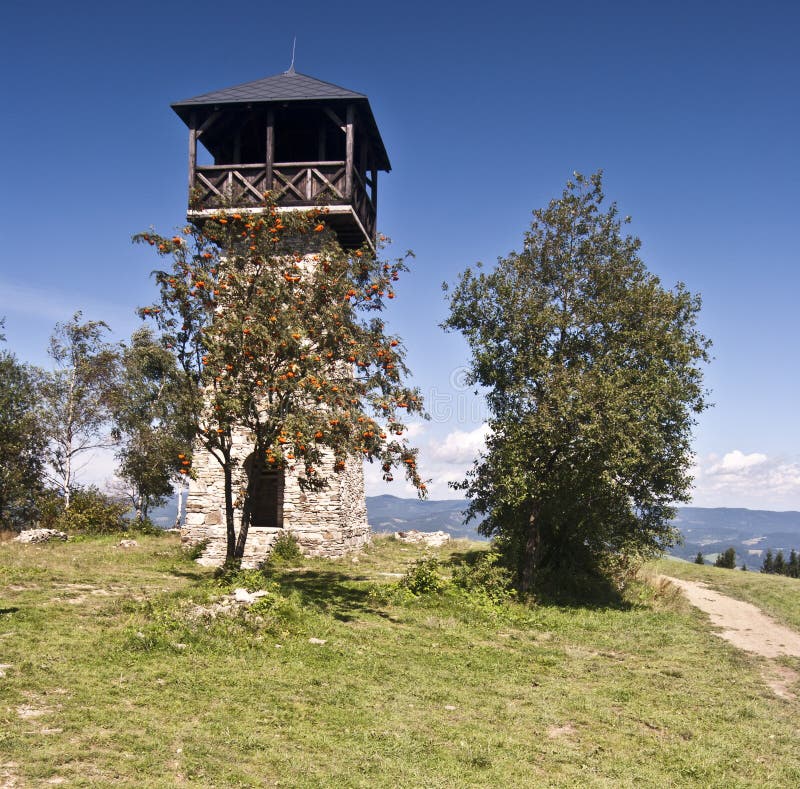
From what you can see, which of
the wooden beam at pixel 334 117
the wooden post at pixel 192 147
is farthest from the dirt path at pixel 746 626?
the wooden post at pixel 192 147

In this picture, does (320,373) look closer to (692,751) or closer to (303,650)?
(303,650)

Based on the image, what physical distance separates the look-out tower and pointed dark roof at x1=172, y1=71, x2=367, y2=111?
0.11 ft

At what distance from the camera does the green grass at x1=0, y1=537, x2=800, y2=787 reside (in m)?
6.27

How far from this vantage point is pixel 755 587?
22.4 metres

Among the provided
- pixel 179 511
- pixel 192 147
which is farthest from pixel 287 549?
pixel 179 511

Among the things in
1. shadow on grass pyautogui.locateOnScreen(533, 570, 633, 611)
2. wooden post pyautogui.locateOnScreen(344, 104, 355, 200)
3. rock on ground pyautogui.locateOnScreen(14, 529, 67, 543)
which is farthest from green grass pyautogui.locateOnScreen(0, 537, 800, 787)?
wooden post pyautogui.locateOnScreen(344, 104, 355, 200)

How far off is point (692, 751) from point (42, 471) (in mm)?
31475

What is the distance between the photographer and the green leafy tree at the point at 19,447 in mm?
28984

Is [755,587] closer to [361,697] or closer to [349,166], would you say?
[361,697]

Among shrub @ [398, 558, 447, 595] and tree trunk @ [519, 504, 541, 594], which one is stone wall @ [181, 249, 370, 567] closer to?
shrub @ [398, 558, 447, 595]

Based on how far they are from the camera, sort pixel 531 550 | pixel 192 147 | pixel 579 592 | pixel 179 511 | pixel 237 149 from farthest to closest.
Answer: pixel 179 511, pixel 237 149, pixel 192 147, pixel 579 592, pixel 531 550

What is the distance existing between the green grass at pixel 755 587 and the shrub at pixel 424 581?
8765mm

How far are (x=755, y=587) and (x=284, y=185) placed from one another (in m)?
21.3

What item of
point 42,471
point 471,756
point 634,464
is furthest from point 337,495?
point 42,471
